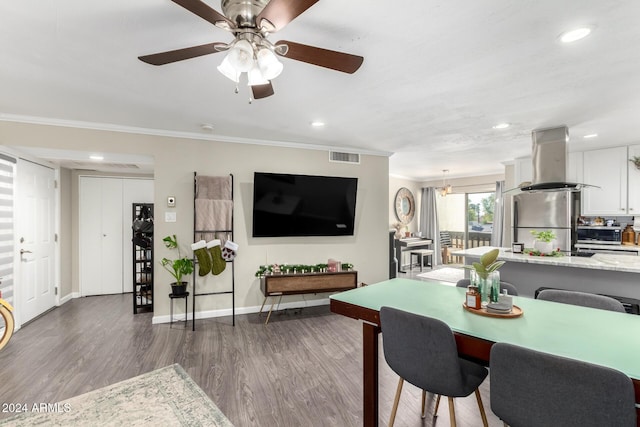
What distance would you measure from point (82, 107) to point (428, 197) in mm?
7526

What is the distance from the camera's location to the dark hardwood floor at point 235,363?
2074 mm

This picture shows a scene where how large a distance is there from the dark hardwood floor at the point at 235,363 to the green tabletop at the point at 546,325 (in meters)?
0.81

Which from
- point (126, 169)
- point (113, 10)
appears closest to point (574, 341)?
point (113, 10)

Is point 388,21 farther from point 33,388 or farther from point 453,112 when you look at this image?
point 33,388

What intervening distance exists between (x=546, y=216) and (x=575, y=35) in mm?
2652

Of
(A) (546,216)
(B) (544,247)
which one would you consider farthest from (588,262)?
(A) (546,216)

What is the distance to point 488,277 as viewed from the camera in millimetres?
1694

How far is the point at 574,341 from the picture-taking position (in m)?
1.25

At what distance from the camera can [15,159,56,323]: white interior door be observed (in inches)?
142

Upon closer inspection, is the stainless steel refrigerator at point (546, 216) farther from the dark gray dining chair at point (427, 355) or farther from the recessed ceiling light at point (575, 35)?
the dark gray dining chair at point (427, 355)

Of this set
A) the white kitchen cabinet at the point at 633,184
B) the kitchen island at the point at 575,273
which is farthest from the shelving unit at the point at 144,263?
the white kitchen cabinet at the point at 633,184

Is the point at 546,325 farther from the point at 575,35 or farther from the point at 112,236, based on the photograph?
the point at 112,236

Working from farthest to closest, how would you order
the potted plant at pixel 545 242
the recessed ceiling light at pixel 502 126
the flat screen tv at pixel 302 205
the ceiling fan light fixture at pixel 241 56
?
the flat screen tv at pixel 302 205
the recessed ceiling light at pixel 502 126
the potted plant at pixel 545 242
the ceiling fan light fixture at pixel 241 56

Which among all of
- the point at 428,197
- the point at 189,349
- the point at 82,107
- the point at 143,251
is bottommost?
the point at 189,349
